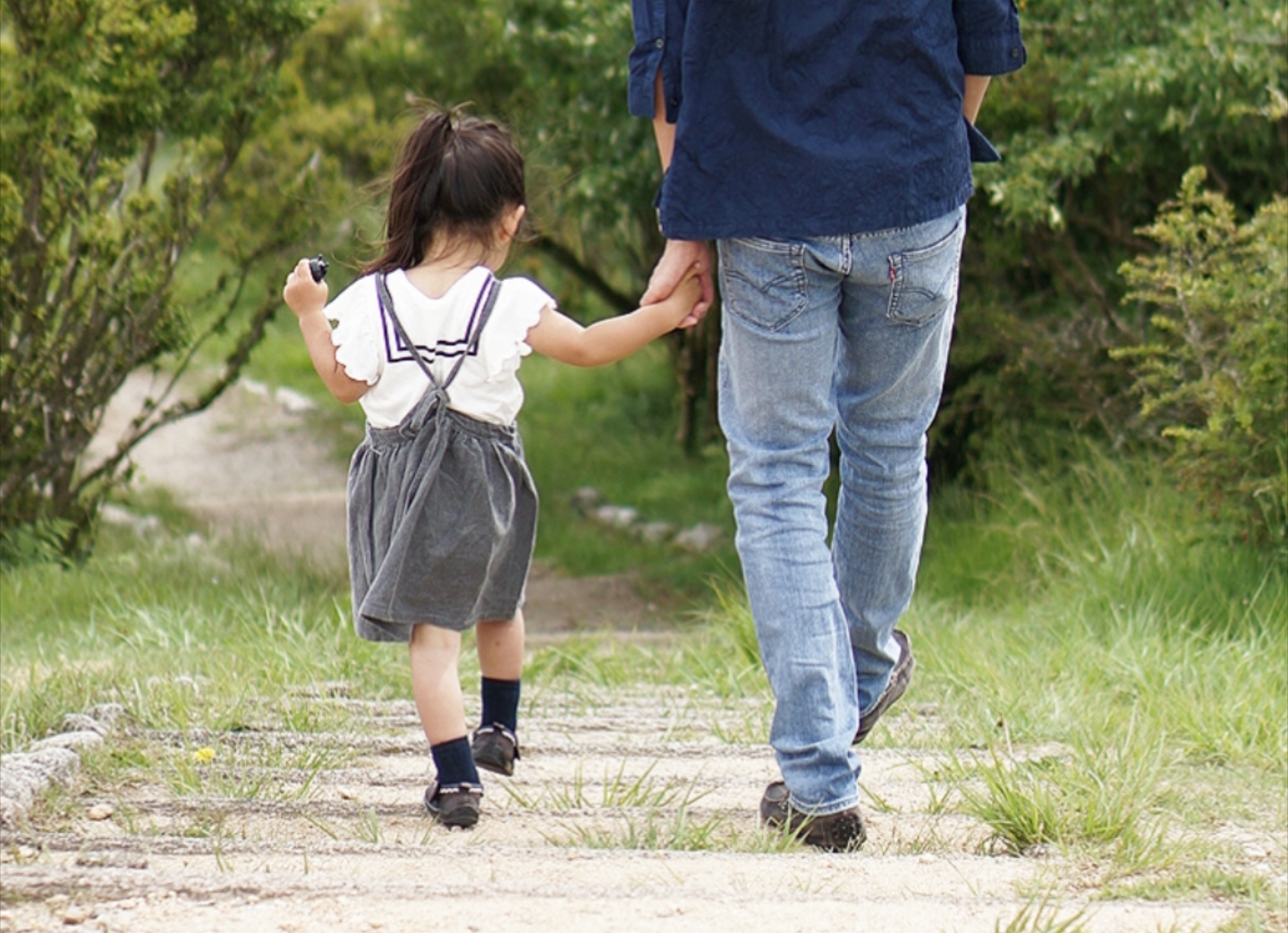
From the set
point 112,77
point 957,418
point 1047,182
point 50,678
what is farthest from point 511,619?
point 957,418

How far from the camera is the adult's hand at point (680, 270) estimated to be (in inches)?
119

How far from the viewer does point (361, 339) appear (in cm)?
327

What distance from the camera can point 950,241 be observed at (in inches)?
117

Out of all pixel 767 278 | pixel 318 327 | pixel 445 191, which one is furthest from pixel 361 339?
pixel 767 278

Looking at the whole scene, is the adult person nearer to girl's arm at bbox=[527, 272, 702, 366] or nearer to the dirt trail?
girl's arm at bbox=[527, 272, 702, 366]

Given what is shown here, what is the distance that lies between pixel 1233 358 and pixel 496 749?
3.12 meters

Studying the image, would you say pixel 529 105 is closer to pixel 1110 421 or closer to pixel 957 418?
pixel 957 418

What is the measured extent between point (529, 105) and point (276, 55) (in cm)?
285

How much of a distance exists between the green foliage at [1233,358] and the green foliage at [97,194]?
129 inches

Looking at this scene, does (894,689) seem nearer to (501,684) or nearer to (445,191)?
(501,684)

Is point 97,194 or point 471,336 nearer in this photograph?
point 471,336

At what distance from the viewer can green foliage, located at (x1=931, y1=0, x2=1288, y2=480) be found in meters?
6.20

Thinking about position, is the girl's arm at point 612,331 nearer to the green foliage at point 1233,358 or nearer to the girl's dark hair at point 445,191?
the girl's dark hair at point 445,191

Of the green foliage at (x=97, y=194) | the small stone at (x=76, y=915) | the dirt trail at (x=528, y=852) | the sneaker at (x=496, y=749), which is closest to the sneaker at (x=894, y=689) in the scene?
the dirt trail at (x=528, y=852)
